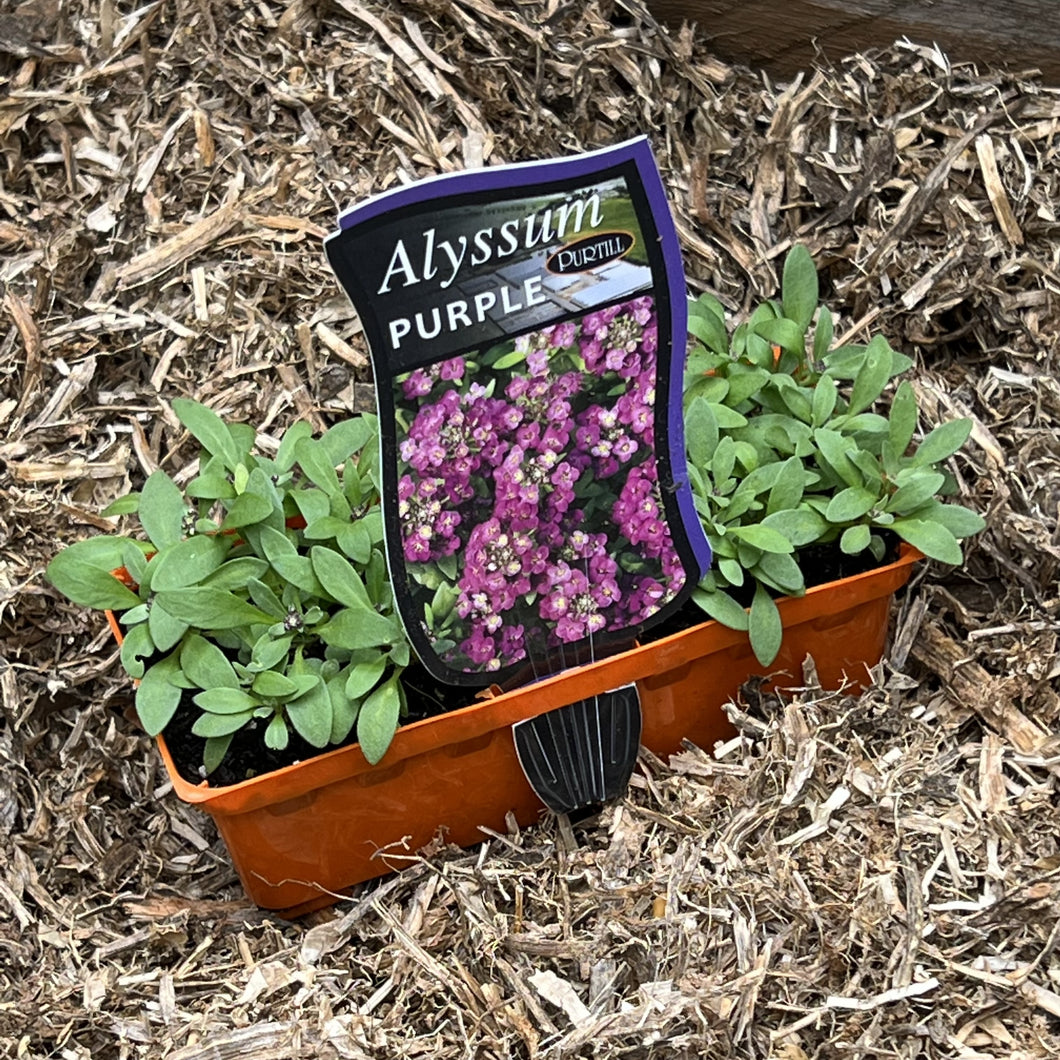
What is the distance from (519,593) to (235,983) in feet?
1.63

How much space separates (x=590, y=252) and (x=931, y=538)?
1.66ft

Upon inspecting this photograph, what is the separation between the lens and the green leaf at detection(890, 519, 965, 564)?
4.53 ft

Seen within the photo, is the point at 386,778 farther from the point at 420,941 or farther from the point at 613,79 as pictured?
the point at 613,79

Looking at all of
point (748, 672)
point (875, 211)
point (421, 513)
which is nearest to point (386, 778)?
point (421, 513)

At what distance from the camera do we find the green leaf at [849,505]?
4.55 ft

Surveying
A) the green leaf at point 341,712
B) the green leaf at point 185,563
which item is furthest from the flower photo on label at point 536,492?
the green leaf at point 185,563

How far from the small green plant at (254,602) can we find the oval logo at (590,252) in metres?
0.34

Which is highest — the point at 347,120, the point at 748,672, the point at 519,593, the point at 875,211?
the point at 347,120

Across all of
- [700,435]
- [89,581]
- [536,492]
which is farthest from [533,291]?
[89,581]

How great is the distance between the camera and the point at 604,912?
131cm

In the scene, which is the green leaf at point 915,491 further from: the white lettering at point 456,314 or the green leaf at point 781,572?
the white lettering at point 456,314

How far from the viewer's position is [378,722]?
125 centimetres

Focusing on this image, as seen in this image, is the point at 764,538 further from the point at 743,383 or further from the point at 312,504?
the point at 312,504

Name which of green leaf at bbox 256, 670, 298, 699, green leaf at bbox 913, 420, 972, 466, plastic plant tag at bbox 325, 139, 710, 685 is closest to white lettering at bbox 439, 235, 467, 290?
plastic plant tag at bbox 325, 139, 710, 685
